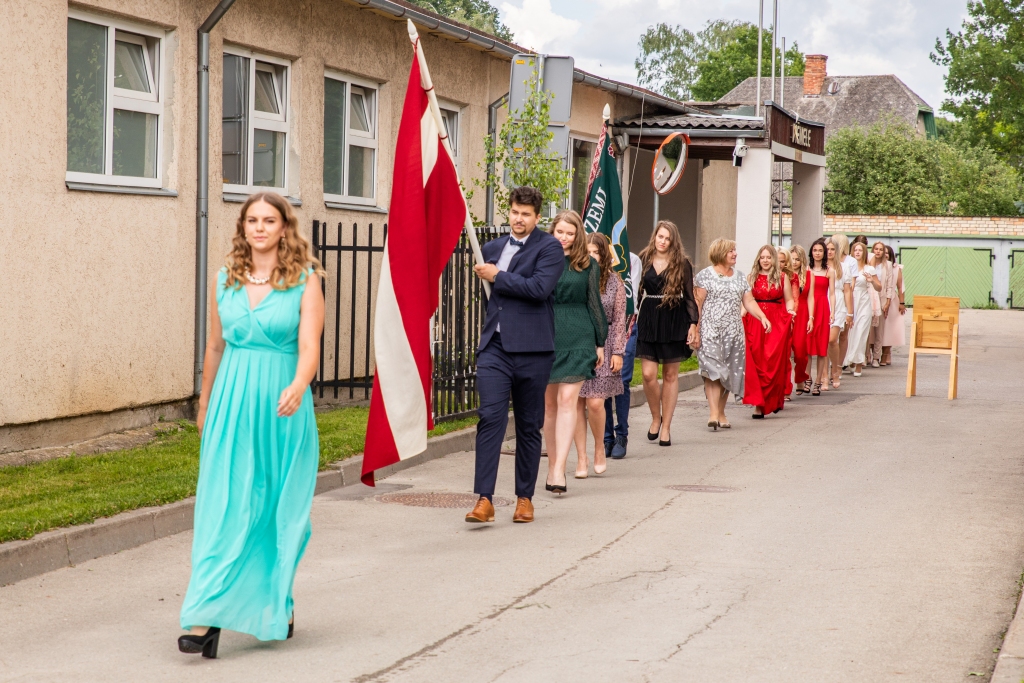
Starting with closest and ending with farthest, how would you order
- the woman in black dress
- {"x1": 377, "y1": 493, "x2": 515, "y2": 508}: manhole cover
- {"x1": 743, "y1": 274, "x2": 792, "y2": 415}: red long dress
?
1. {"x1": 377, "y1": 493, "x2": 515, "y2": 508}: manhole cover
2. the woman in black dress
3. {"x1": 743, "y1": 274, "x2": 792, "y2": 415}: red long dress

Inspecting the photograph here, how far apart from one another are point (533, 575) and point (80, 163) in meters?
5.83

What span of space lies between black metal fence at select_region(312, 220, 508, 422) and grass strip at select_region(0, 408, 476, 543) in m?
1.41

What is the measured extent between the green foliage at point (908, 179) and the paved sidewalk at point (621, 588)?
144 feet

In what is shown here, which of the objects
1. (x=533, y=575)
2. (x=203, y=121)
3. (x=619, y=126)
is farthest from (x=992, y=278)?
(x=533, y=575)

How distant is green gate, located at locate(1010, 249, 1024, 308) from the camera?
4281 centimetres

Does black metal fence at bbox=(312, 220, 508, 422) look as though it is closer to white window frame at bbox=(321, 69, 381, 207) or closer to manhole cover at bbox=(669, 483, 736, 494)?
white window frame at bbox=(321, 69, 381, 207)

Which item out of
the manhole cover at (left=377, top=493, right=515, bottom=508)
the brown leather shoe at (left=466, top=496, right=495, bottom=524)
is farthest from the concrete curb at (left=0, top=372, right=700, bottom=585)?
the brown leather shoe at (left=466, top=496, right=495, bottom=524)

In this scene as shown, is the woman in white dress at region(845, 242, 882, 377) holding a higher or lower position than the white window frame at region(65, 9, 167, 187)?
lower

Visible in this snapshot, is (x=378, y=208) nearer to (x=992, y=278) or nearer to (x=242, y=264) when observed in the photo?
(x=242, y=264)

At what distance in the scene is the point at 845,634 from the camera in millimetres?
5516

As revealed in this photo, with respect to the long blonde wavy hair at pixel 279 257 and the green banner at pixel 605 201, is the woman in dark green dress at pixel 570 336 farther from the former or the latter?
the long blonde wavy hair at pixel 279 257

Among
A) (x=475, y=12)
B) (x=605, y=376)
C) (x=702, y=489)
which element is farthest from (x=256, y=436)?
(x=475, y=12)

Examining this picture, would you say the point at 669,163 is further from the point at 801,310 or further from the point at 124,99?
the point at 124,99

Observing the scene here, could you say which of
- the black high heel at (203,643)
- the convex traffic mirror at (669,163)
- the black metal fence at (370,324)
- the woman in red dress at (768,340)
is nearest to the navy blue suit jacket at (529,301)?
the black high heel at (203,643)
